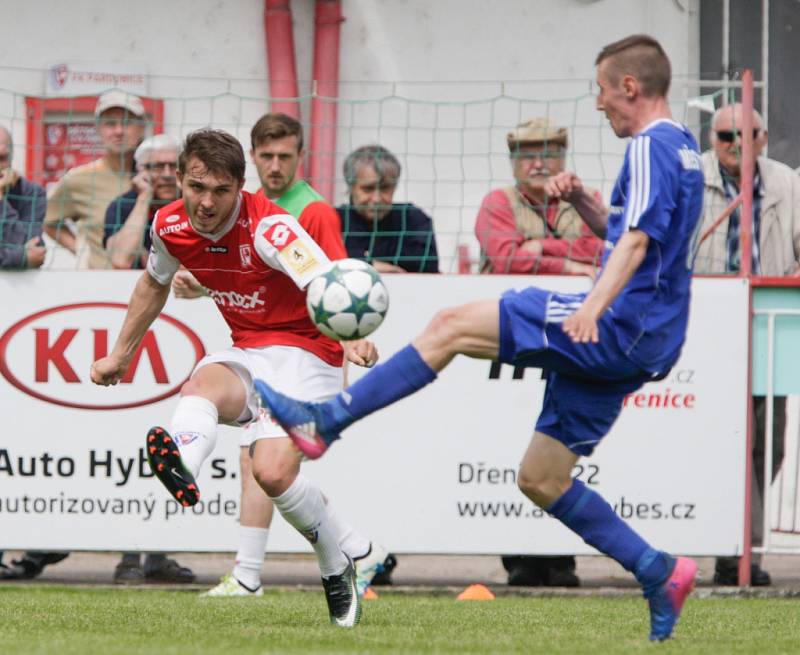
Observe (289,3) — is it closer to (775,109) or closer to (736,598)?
(775,109)

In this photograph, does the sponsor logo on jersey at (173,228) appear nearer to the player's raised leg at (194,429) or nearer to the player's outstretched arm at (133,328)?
the player's outstretched arm at (133,328)

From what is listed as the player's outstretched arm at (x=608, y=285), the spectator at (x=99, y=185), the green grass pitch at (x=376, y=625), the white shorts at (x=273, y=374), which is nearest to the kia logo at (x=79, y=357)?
the spectator at (x=99, y=185)

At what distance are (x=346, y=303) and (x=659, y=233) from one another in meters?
1.18

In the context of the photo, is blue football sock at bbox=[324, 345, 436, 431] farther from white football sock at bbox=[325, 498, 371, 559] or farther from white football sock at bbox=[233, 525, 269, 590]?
white football sock at bbox=[233, 525, 269, 590]

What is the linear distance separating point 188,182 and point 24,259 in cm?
308

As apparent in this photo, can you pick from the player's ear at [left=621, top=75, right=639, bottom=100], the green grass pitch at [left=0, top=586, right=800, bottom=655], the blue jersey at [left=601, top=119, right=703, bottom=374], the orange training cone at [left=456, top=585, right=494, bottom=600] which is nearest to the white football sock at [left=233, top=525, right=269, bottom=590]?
the green grass pitch at [left=0, top=586, right=800, bottom=655]

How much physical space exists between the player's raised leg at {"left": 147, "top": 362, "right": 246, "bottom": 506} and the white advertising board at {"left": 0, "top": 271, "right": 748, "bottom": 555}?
8.73 ft

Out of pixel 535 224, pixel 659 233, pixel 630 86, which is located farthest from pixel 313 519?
pixel 535 224

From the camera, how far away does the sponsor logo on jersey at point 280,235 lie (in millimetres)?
6473

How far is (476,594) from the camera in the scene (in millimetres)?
8906

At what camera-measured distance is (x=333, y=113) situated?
42.1 ft

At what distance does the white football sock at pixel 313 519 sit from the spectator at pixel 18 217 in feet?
11.1

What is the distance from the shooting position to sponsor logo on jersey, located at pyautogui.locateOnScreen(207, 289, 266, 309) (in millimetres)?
6863

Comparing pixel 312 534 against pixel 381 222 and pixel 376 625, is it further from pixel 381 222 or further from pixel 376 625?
pixel 381 222
